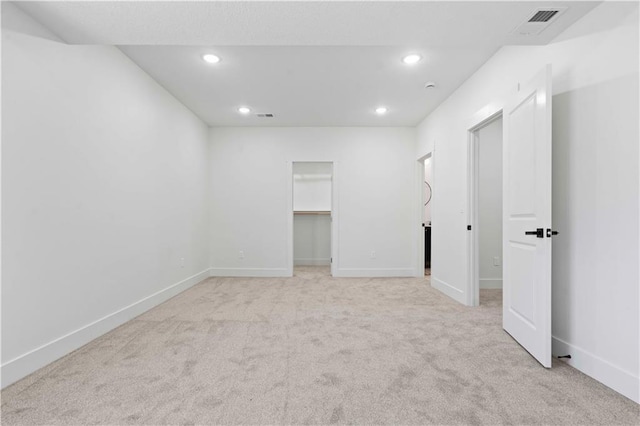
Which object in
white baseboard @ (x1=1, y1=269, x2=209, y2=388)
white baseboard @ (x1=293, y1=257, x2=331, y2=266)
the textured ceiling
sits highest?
the textured ceiling

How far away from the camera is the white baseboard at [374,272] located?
5.18 m

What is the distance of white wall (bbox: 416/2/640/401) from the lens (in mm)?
1706

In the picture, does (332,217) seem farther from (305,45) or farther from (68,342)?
(68,342)

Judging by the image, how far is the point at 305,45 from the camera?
2.43 m

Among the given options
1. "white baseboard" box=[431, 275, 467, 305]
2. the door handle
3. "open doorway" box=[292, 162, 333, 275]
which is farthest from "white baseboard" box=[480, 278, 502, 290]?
"open doorway" box=[292, 162, 333, 275]

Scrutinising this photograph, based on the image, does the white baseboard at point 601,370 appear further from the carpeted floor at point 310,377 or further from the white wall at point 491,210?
the white wall at point 491,210

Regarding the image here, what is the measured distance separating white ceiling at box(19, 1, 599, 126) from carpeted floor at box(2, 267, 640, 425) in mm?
2193

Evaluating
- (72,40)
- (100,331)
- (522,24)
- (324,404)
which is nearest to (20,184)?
(72,40)

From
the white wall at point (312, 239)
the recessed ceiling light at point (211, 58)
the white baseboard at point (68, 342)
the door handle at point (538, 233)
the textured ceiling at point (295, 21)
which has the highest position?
the recessed ceiling light at point (211, 58)

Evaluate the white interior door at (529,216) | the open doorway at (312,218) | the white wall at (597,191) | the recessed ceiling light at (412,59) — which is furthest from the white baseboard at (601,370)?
the open doorway at (312,218)

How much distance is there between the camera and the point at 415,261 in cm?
516

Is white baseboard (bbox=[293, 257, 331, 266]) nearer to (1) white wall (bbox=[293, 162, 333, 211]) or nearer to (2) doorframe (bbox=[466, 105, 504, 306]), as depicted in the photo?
(1) white wall (bbox=[293, 162, 333, 211])

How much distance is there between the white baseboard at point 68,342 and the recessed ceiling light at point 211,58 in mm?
2437

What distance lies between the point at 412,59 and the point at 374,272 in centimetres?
334
